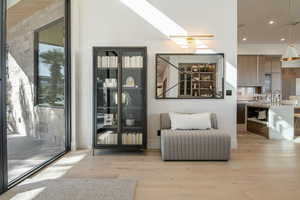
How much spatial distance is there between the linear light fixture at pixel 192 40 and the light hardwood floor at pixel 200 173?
2133mm

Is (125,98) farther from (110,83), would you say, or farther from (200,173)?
(200,173)

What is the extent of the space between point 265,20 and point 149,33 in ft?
12.0

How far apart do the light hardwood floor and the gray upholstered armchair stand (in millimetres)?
123

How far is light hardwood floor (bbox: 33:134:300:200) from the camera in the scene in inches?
89.7

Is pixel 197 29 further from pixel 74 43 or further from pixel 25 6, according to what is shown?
pixel 25 6

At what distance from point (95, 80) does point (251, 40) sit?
6.36 meters

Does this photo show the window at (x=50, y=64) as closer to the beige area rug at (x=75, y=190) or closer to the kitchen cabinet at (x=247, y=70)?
the beige area rug at (x=75, y=190)

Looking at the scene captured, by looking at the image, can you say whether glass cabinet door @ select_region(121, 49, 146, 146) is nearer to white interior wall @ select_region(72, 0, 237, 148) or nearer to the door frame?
white interior wall @ select_region(72, 0, 237, 148)

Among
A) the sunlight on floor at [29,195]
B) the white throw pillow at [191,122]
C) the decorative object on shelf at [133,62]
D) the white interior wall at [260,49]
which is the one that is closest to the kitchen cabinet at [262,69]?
the white interior wall at [260,49]

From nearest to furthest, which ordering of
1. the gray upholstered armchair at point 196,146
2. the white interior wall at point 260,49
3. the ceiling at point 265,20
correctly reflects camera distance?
the gray upholstered armchair at point 196,146 → the ceiling at point 265,20 → the white interior wall at point 260,49

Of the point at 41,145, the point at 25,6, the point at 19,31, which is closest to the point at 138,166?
the point at 41,145

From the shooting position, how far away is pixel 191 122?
3.68m

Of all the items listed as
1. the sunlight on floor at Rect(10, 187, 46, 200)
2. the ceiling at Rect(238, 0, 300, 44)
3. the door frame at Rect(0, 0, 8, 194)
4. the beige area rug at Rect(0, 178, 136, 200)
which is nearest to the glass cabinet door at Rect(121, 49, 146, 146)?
the beige area rug at Rect(0, 178, 136, 200)

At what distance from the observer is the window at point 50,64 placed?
3.07 meters
